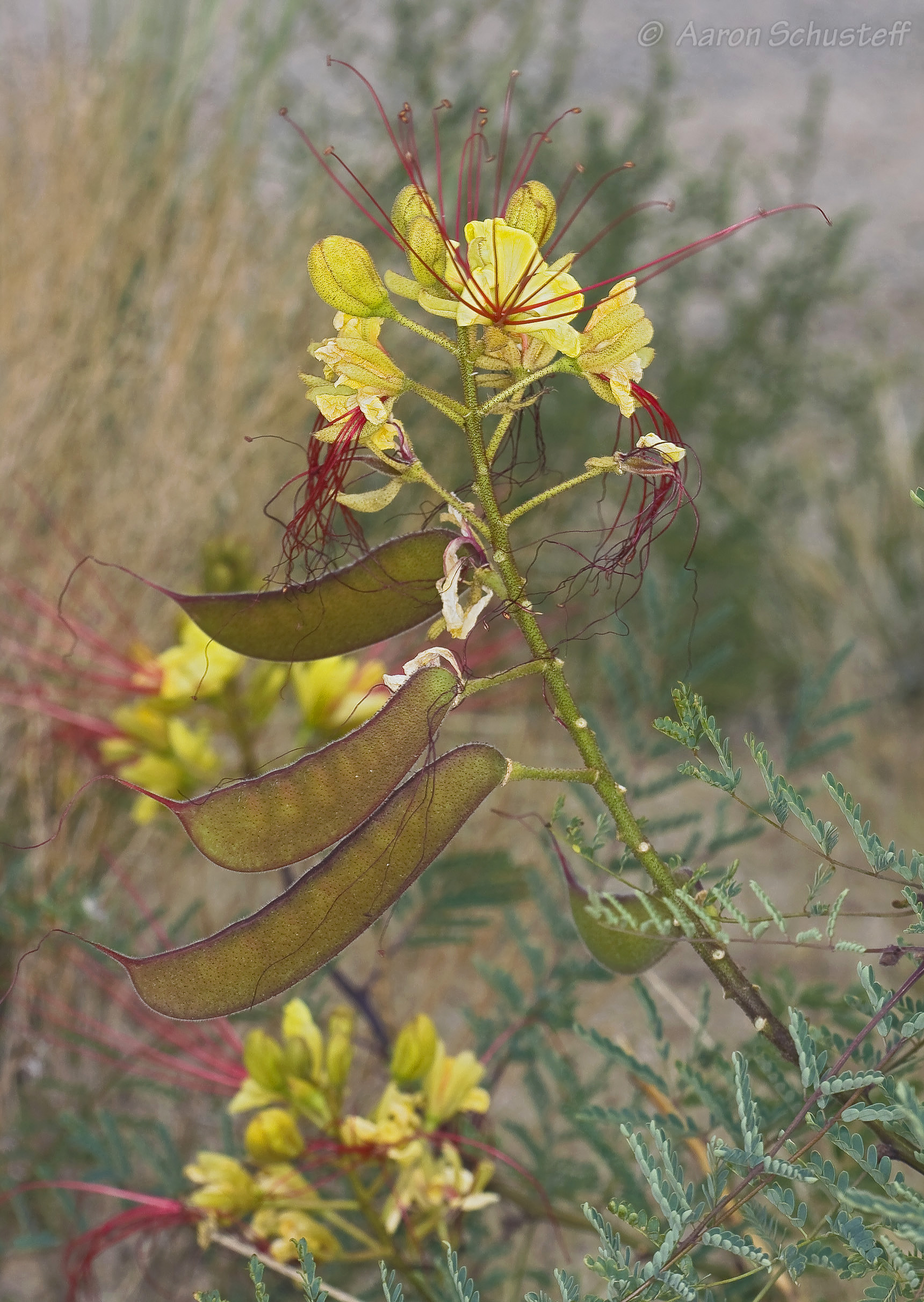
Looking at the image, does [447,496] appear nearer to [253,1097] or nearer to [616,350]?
[616,350]

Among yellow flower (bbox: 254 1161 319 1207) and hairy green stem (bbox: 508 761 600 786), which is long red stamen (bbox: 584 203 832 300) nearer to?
hairy green stem (bbox: 508 761 600 786)

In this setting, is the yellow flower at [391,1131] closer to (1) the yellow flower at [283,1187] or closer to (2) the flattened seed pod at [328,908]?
(1) the yellow flower at [283,1187]

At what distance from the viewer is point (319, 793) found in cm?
32

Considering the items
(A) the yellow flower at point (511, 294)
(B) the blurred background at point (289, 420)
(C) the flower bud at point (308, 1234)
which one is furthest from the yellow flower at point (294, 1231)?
(A) the yellow flower at point (511, 294)

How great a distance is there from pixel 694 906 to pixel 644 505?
0.44 ft

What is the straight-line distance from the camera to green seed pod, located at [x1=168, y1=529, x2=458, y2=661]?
359mm

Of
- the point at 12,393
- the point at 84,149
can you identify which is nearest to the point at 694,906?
the point at 12,393

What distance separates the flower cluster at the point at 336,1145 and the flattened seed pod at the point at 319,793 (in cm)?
27

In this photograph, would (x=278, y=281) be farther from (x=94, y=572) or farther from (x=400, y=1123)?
(x=400, y=1123)

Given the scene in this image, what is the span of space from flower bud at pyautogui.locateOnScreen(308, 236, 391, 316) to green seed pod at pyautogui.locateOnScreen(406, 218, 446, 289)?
1 cm

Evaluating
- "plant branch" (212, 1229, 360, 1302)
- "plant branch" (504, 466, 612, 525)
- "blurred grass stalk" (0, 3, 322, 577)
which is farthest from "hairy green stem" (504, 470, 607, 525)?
"blurred grass stalk" (0, 3, 322, 577)

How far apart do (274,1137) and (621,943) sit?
274 millimetres

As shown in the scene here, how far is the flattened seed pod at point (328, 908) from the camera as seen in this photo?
0.31m

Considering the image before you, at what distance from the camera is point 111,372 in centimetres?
152
